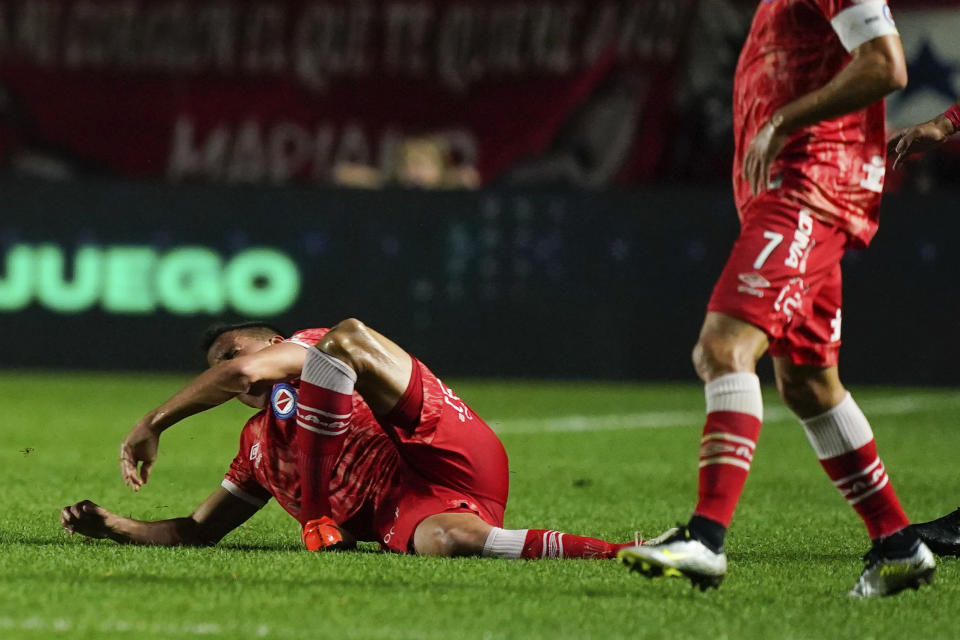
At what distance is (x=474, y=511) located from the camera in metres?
4.73

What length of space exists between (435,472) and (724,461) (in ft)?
3.66

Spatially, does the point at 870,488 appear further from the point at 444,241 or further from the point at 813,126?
the point at 444,241

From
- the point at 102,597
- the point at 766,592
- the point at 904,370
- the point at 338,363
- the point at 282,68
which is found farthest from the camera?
the point at 282,68

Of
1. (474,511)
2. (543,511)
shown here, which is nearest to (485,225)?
(543,511)

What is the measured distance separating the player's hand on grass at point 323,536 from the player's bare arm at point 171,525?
28 centimetres

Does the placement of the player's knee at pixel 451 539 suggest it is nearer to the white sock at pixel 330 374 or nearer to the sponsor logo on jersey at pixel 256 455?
the white sock at pixel 330 374

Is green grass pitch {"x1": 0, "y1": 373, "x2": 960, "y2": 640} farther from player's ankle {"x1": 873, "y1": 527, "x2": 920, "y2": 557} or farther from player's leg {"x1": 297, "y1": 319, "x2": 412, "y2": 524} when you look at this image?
player's leg {"x1": 297, "y1": 319, "x2": 412, "y2": 524}

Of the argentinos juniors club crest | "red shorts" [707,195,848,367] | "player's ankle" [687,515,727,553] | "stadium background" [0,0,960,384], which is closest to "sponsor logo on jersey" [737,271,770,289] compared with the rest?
"red shorts" [707,195,848,367]

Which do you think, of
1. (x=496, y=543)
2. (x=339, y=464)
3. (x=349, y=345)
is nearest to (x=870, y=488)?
(x=496, y=543)

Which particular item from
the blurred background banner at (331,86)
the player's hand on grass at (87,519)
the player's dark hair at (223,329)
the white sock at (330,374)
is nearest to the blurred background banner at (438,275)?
the blurred background banner at (331,86)

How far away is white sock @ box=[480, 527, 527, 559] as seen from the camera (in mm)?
4566

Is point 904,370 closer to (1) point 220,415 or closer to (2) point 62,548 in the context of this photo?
(1) point 220,415

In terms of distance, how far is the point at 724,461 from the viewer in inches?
153

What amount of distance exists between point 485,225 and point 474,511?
7.25 metres
